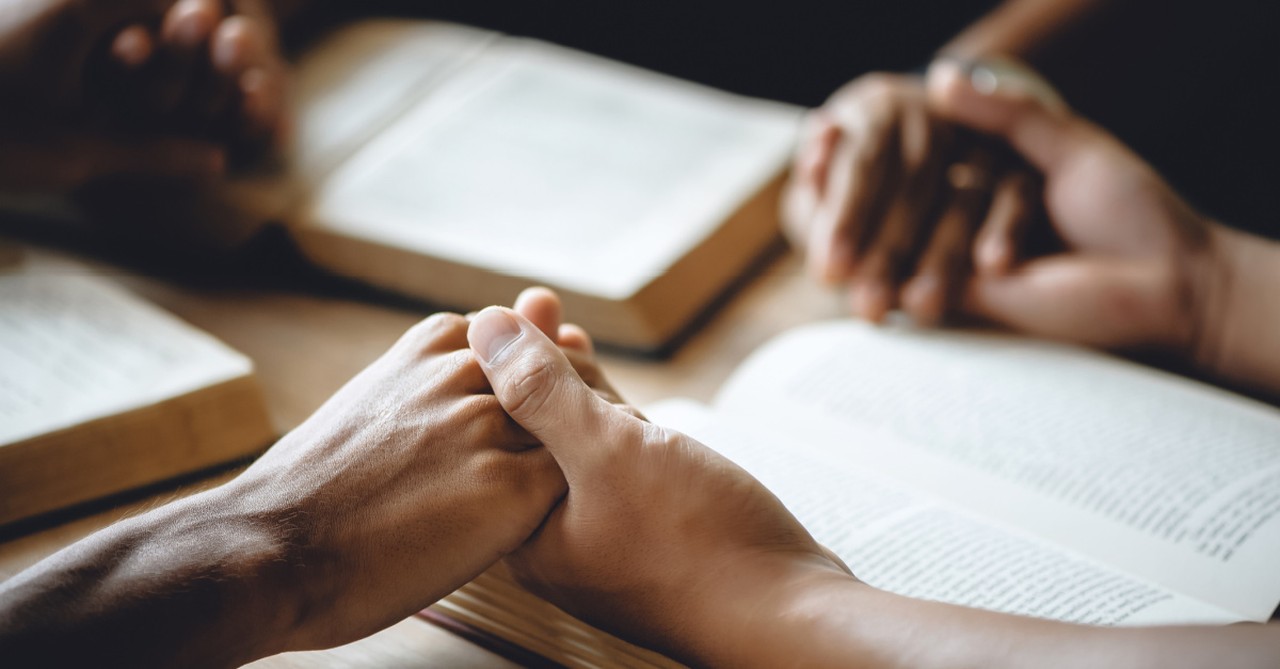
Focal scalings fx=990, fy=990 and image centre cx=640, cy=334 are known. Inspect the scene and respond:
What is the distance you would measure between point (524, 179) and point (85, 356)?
0.46m

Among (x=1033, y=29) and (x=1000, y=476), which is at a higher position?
(x=1033, y=29)

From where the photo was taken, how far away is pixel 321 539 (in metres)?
0.57

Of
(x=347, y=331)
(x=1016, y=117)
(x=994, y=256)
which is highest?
(x=1016, y=117)

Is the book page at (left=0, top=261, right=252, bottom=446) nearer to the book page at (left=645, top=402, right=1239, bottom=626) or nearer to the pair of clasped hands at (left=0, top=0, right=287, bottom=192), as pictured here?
the pair of clasped hands at (left=0, top=0, right=287, bottom=192)

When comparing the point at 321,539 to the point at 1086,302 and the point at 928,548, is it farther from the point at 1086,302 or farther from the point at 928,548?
the point at 1086,302

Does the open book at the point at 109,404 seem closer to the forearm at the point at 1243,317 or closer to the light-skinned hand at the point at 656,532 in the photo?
the light-skinned hand at the point at 656,532

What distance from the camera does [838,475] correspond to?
2.45ft

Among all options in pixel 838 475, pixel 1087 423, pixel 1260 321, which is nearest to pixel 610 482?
pixel 838 475

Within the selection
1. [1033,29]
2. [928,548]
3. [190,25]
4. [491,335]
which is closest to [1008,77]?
[1033,29]

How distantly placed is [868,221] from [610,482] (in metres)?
0.56

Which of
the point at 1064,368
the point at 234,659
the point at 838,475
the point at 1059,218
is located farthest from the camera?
the point at 1059,218

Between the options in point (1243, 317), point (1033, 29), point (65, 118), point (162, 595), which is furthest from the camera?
point (1033, 29)

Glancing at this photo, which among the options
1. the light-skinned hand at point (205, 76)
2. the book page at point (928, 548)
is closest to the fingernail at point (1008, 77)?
the book page at point (928, 548)

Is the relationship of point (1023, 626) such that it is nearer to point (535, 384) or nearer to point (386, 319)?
point (535, 384)
